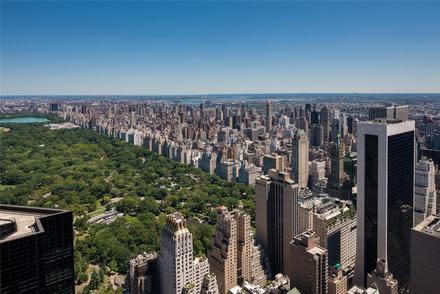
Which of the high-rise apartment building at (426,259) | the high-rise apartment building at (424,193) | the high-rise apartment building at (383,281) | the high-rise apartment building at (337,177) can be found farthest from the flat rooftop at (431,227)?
the high-rise apartment building at (337,177)

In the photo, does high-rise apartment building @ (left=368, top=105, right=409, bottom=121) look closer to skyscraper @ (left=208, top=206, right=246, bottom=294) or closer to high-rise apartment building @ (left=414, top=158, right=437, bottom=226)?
high-rise apartment building @ (left=414, top=158, right=437, bottom=226)

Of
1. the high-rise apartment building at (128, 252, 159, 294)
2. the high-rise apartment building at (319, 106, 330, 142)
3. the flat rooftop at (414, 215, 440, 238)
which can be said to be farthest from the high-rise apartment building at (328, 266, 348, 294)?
the high-rise apartment building at (319, 106, 330, 142)

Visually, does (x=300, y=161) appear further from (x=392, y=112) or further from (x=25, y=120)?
(x=25, y=120)

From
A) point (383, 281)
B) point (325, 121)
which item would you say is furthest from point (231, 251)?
point (325, 121)

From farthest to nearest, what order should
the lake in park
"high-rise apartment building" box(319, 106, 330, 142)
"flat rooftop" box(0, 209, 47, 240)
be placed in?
the lake in park
"high-rise apartment building" box(319, 106, 330, 142)
"flat rooftop" box(0, 209, 47, 240)

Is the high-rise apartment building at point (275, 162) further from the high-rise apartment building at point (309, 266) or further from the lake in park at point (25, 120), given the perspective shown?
the lake in park at point (25, 120)

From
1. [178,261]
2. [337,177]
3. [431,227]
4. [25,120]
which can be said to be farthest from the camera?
[25,120]

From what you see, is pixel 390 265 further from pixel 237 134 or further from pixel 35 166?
pixel 237 134

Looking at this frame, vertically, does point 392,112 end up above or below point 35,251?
above
